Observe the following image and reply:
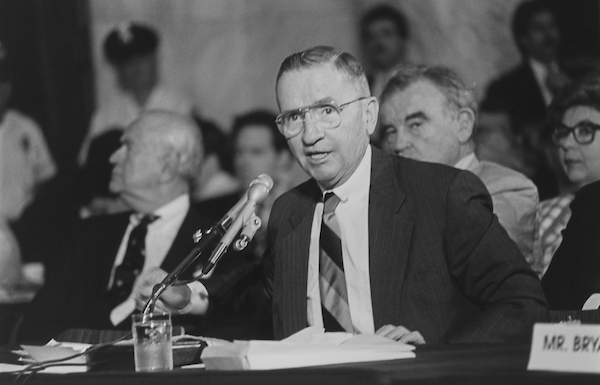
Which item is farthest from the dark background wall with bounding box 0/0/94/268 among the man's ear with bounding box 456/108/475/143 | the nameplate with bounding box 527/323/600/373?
the nameplate with bounding box 527/323/600/373

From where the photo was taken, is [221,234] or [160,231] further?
[160,231]

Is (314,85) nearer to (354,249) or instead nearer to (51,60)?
(354,249)

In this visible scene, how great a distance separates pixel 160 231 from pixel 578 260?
76.1 inches

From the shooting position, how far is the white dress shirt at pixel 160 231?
441 cm

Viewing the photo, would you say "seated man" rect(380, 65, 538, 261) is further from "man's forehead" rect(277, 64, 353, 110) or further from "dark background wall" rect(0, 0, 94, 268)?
"dark background wall" rect(0, 0, 94, 268)

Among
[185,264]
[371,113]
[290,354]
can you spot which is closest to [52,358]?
[185,264]

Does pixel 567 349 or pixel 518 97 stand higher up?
pixel 518 97

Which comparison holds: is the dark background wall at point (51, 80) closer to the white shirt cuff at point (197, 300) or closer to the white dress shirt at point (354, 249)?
the white shirt cuff at point (197, 300)

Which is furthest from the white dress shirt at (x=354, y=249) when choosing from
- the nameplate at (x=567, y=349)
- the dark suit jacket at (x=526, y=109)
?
the dark suit jacket at (x=526, y=109)

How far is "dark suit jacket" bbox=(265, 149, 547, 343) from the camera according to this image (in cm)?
271

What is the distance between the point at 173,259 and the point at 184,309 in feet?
4.63

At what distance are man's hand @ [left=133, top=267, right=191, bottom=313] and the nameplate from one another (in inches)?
44.1

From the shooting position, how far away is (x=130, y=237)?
445cm

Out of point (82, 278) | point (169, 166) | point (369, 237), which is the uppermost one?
point (169, 166)
